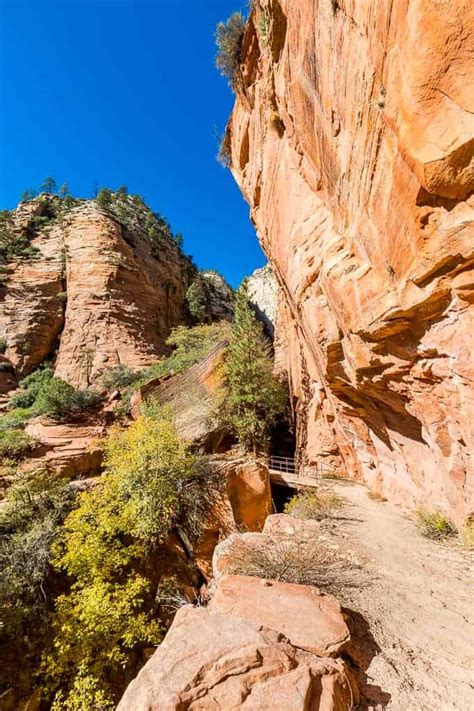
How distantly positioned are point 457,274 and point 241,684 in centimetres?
578

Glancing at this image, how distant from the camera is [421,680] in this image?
3156 mm

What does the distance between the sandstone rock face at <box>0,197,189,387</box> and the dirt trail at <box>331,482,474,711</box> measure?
70.4ft

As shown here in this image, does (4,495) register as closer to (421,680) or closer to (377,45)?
(421,680)

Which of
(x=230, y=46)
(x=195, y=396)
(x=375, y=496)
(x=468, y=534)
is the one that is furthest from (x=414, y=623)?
(x=230, y=46)

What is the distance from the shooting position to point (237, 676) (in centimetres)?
277

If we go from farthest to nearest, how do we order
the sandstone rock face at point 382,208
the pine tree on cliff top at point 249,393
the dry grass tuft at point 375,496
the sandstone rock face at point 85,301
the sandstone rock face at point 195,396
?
1. the sandstone rock face at point 85,301
2. the pine tree on cliff top at point 249,393
3. the sandstone rock face at point 195,396
4. the dry grass tuft at point 375,496
5. the sandstone rock face at point 382,208

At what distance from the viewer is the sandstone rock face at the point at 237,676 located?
102 inches

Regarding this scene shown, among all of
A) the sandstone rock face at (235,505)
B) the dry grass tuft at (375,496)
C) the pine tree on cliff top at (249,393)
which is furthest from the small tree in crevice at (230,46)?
the dry grass tuft at (375,496)

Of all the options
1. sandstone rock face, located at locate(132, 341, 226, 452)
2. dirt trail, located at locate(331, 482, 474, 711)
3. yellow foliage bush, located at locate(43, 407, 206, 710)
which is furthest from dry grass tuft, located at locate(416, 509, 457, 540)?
sandstone rock face, located at locate(132, 341, 226, 452)

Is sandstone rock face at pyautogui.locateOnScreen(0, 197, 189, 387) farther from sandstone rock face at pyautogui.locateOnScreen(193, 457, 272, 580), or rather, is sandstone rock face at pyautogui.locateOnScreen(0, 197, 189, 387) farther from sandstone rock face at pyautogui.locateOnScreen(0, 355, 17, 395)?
sandstone rock face at pyautogui.locateOnScreen(193, 457, 272, 580)

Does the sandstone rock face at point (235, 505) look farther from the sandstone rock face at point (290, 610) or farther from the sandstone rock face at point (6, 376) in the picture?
the sandstone rock face at point (6, 376)

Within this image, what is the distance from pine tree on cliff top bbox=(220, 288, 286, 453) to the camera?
1564 centimetres

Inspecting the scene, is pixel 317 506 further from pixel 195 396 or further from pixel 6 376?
pixel 6 376

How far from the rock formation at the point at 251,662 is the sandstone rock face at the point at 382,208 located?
447 centimetres
